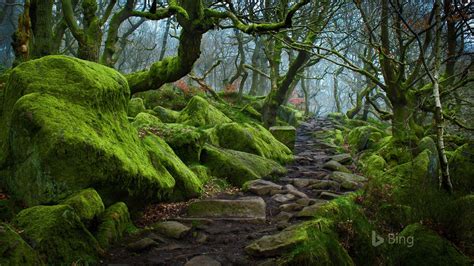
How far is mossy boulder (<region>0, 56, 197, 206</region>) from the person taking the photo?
421cm

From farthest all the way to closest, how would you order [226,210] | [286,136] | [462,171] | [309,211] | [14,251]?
[286,136]
[462,171]
[226,210]
[309,211]
[14,251]

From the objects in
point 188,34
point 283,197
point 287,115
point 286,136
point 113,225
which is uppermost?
point 188,34

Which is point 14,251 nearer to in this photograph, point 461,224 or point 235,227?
point 235,227

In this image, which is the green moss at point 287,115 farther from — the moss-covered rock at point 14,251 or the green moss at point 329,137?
the moss-covered rock at point 14,251

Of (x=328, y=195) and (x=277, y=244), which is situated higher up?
(x=328, y=195)

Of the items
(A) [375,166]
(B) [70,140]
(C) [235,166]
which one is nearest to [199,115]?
(C) [235,166]

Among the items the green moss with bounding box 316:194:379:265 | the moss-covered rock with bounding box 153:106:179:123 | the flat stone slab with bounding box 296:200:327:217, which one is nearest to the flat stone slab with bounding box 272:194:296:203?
the flat stone slab with bounding box 296:200:327:217

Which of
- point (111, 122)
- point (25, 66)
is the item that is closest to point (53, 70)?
point (25, 66)

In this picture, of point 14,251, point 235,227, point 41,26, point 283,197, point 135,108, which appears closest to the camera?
point 14,251

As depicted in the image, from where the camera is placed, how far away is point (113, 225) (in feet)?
13.8

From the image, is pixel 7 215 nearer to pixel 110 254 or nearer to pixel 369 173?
pixel 110 254

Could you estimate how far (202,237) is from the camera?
451 centimetres

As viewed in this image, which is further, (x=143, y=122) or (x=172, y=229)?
(x=143, y=122)

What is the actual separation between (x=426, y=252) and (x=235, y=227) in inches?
95.6
